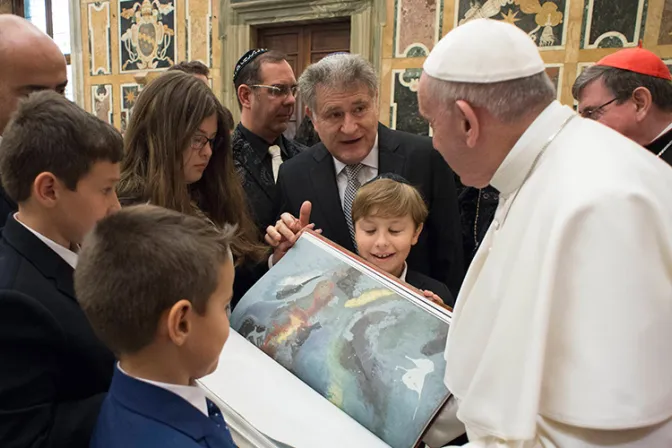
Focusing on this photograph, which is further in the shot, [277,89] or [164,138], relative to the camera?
[277,89]

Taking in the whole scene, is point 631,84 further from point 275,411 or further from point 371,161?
point 275,411

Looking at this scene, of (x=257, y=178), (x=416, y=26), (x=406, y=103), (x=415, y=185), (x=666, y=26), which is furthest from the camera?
(x=406, y=103)

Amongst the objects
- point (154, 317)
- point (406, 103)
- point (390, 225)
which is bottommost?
point (390, 225)

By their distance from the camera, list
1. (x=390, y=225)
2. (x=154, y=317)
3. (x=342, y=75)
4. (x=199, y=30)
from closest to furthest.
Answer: (x=154, y=317)
(x=390, y=225)
(x=342, y=75)
(x=199, y=30)

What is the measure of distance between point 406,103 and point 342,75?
393 centimetres

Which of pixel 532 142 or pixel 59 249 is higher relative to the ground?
pixel 532 142

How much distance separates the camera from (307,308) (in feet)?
4.87

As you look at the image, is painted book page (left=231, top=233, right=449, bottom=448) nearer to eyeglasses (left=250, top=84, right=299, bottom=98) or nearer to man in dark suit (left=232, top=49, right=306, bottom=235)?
man in dark suit (left=232, top=49, right=306, bottom=235)

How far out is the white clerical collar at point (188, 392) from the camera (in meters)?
0.98

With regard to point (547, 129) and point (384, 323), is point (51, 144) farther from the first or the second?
point (547, 129)

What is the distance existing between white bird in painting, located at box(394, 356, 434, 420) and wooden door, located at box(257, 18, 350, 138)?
5276mm

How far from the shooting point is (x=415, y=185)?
7.66 ft

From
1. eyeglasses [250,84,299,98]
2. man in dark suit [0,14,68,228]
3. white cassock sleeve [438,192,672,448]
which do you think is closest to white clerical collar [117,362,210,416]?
white cassock sleeve [438,192,672,448]

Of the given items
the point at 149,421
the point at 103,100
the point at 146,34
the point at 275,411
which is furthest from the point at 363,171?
the point at 103,100
